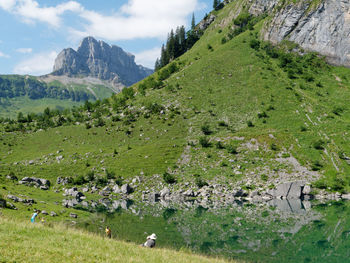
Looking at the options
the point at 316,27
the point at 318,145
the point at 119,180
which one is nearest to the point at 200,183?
the point at 119,180

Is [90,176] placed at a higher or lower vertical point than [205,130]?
lower

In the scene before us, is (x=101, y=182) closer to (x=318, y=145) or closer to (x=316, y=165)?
(x=316, y=165)

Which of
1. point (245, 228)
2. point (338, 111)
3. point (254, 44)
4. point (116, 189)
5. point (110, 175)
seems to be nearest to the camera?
point (245, 228)

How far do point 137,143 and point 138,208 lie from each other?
126 feet

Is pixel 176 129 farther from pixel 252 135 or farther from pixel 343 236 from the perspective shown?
pixel 343 236

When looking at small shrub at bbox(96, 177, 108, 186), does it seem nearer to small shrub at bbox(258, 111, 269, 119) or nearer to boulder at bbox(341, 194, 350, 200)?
small shrub at bbox(258, 111, 269, 119)

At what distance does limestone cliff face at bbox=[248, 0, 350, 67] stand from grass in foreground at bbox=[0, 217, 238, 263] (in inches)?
5088

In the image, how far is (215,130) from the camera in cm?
8919

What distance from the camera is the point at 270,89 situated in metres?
102

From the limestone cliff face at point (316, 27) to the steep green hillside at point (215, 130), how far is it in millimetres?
5814

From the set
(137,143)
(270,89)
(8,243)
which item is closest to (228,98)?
(270,89)

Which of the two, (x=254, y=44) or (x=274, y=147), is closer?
(x=274, y=147)

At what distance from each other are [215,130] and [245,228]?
53.5 metres

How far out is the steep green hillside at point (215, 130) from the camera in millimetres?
70625
